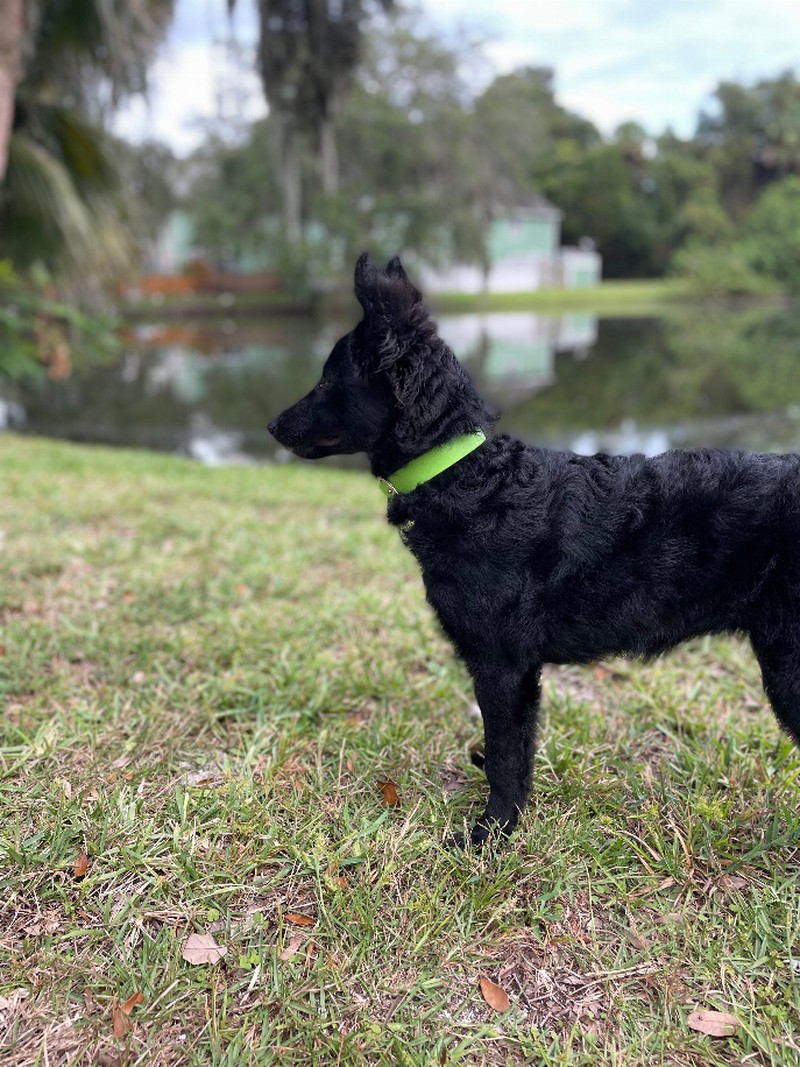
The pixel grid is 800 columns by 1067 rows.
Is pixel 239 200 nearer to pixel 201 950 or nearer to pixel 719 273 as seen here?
pixel 719 273

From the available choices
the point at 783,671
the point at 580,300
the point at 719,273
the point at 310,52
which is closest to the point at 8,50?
the point at 310,52

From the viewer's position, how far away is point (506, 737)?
7.65ft

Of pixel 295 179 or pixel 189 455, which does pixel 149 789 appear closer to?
pixel 189 455

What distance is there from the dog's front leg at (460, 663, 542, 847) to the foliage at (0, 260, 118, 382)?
8.93 m

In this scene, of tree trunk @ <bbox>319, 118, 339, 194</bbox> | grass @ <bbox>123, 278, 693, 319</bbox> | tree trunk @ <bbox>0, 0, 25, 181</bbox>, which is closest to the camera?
tree trunk @ <bbox>0, 0, 25, 181</bbox>

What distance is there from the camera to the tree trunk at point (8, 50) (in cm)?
645

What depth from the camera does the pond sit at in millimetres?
11516

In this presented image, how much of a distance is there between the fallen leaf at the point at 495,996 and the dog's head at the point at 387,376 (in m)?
1.44

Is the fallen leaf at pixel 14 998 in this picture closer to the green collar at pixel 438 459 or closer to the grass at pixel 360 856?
the grass at pixel 360 856

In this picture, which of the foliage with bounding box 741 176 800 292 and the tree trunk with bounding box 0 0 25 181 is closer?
the tree trunk with bounding box 0 0 25 181

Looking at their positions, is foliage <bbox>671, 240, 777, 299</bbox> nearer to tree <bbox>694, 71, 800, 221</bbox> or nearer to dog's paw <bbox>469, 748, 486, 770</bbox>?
tree <bbox>694, 71, 800, 221</bbox>

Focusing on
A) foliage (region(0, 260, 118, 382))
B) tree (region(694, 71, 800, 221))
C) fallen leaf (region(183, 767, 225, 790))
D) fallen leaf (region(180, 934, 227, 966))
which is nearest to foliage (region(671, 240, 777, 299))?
tree (region(694, 71, 800, 221))

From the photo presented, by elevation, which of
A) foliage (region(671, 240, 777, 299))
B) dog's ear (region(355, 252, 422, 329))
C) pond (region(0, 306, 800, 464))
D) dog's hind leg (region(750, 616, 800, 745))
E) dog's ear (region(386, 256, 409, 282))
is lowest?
pond (region(0, 306, 800, 464))

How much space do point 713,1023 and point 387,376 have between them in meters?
1.85
